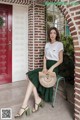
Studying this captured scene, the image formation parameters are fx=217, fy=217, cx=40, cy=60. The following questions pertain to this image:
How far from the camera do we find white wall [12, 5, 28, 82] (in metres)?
5.36

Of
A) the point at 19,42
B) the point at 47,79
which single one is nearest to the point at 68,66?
the point at 19,42

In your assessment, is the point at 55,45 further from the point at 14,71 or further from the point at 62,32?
the point at 62,32

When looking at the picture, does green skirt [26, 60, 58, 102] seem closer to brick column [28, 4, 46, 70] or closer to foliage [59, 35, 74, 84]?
foliage [59, 35, 74, 84]

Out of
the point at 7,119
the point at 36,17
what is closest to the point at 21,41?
the point at 36,17

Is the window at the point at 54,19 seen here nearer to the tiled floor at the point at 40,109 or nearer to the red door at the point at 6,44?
the red door at the point at 6,44

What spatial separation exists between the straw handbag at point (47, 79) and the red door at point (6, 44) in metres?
1.99

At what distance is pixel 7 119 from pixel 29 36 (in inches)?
108

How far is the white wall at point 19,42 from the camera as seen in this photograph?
536 centimetres

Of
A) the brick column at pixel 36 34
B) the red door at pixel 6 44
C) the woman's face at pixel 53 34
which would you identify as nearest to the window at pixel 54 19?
the brick column at pixel 36 34

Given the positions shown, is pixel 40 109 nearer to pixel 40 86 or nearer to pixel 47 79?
pixel 40 86

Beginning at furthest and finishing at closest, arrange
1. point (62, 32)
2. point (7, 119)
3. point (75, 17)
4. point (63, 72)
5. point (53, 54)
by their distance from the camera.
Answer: point (62, 32) < point (63, 72) < point (53, 54) < point (7, 119) < point (75, 17)

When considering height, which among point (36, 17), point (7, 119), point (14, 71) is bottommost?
point (7, 119)

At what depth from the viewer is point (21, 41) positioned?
5.50 metres

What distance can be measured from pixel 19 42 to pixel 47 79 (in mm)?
2231
